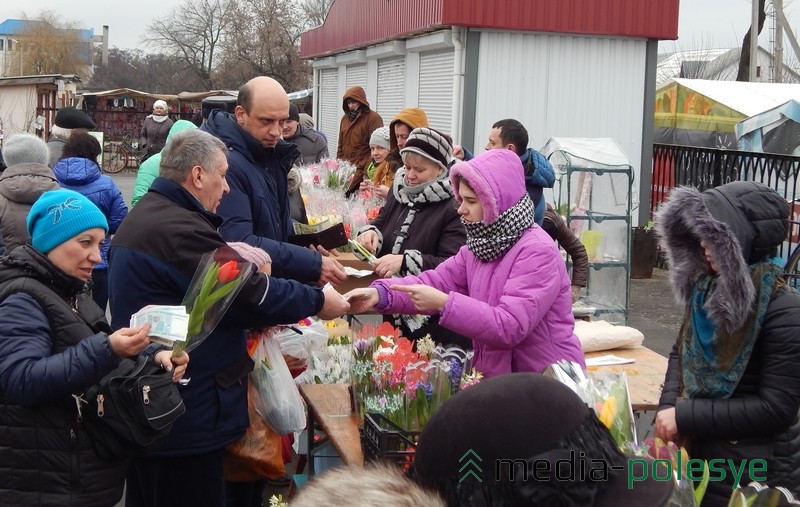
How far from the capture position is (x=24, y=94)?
2650 centimetres

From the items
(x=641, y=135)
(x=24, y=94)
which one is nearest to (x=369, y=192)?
(x=641, y=135)

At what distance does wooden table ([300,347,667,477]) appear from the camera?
141 inches

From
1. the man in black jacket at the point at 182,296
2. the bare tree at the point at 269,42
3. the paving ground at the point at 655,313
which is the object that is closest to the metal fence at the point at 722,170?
the paving ground at the point at 655,313

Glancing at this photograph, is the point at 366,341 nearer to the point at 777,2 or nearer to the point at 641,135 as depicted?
the point at 641,135

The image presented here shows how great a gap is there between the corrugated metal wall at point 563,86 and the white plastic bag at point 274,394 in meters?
8.47

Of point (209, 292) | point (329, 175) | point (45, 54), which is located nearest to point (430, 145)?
point (209, 292)

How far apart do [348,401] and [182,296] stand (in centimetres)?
106

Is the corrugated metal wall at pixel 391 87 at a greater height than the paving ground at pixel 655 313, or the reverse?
the corrugated metal wall at pixel 391 87

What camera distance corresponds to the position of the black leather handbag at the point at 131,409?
3150 millimetres

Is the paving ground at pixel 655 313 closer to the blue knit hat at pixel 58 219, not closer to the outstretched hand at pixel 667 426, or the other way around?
the outstretched hand at pixel 667 426

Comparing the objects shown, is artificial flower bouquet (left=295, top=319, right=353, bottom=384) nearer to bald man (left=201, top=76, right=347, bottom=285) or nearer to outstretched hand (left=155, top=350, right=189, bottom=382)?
bald man (left=201, top=76, right=347, bottom=285)

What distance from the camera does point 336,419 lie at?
12.8ft

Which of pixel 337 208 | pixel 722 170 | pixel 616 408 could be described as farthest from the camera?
pixel 722 170

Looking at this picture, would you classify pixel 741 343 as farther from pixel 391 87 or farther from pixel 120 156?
pixel 120 156
